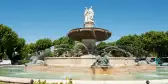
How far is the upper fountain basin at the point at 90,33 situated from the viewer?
71.9 feet

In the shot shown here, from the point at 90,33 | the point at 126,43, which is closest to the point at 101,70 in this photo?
the point at 90,33

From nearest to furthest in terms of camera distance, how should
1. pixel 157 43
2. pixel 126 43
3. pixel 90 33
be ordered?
1. pixel 90 33
2. pixel 157 43
3. pixel 126 43

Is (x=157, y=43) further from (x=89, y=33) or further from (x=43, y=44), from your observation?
(x=89, y=33)

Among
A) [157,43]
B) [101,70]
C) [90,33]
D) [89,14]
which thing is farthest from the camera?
[157,43]

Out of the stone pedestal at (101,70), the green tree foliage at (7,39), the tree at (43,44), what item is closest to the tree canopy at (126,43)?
the green tree foliage at (7,39)

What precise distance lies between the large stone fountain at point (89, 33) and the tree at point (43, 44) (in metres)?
39.1

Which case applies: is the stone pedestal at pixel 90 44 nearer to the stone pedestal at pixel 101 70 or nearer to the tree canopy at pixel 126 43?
the stone pedestal at pixel 101 70

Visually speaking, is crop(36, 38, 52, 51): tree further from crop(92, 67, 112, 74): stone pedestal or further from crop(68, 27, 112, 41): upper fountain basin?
crop(92, 67, 112, 74): stone pedestal

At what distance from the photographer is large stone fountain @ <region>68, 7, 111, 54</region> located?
2203 centimetres

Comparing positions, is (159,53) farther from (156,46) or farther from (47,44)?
(47,44)

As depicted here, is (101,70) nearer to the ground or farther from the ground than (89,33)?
nearer to the ground

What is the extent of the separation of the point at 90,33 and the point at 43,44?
4235 cm

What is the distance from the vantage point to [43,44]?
63219 mm

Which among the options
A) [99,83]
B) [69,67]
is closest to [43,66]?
[69,67]
